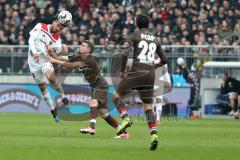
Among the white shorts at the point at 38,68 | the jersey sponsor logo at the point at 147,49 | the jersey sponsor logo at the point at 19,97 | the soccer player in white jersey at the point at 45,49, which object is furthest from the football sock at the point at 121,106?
the jersey sponsor logo at the point at 19,97

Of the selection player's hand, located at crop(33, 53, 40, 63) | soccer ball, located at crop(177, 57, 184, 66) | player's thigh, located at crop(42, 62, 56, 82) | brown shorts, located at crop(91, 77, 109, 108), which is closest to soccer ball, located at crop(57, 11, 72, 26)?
player's hand, located at crop(33, 53, 40, 63)

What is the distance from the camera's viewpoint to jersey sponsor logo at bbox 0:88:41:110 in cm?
3300

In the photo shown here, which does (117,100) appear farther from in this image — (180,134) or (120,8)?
(120,8)

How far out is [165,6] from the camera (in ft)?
118

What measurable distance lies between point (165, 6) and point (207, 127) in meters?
13.3

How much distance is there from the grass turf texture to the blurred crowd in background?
11.7 meters

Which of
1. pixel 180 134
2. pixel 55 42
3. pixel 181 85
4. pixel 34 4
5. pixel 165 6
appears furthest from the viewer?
pixel 34 4

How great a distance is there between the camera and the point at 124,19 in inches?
1417

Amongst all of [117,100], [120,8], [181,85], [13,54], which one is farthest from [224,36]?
[117,100]

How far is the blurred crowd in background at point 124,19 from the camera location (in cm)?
3388

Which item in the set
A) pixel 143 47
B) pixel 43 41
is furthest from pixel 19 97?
pixel 143 47

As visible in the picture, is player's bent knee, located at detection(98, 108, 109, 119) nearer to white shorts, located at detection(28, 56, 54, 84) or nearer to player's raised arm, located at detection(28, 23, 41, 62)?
player's raised arm, located at detection(28, 23, 41, 62)

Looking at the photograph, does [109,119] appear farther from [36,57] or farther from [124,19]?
[124,19]

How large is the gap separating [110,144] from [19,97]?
56.1ft
